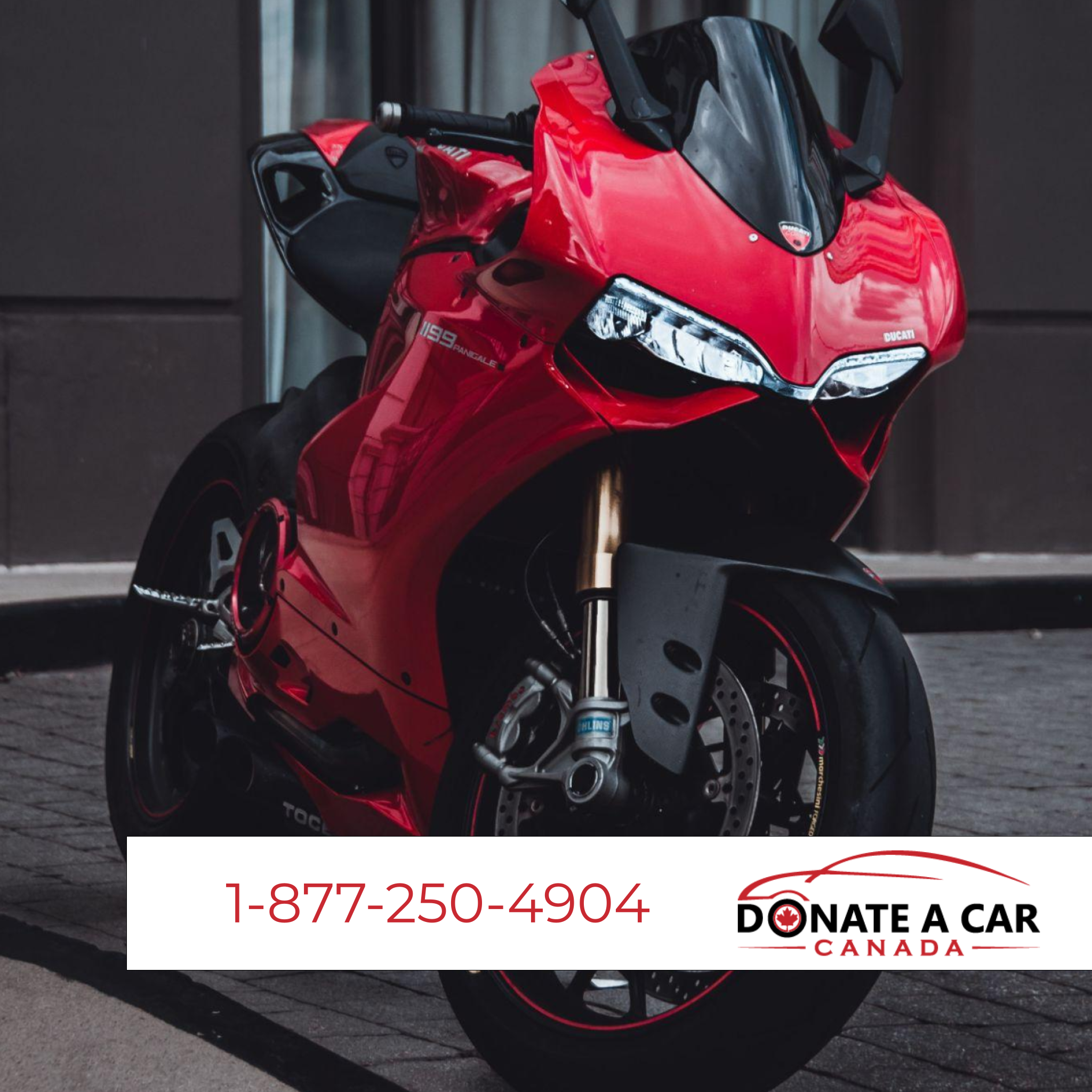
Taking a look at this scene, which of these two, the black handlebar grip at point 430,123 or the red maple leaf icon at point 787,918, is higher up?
the black handlebar grip at point 430,123

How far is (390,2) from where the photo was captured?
959 centimetres

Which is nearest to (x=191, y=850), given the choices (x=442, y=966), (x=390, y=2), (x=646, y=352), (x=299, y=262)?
(x=442, y=966)

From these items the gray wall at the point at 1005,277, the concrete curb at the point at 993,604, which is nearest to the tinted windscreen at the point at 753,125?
the concrete curb at the point at 993,604

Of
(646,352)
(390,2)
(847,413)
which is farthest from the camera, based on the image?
(390,2)

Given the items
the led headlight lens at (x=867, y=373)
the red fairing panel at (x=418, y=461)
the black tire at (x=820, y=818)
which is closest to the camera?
the black tire at (x=820, y=818)

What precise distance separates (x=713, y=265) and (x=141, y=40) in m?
6.44

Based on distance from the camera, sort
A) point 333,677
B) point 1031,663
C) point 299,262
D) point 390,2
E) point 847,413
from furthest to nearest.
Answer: point 390,2 → point 1031,663 → point 299,262 → point 333,677 → point 847,413

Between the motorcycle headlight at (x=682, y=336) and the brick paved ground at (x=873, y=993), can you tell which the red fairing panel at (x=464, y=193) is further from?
the brick paved ground at (x=873, y=993)

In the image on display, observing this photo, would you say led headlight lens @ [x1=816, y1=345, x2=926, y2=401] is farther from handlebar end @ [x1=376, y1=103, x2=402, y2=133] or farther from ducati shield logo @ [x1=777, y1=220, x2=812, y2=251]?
handlebar end @ [x1=376, y1=103, x2=402, y2=133]

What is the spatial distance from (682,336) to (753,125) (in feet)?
1.18

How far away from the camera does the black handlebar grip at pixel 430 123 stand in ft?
9.21

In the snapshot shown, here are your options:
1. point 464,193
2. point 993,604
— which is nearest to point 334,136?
point 464,193

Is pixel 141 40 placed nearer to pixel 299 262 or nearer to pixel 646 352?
pixel 299 262

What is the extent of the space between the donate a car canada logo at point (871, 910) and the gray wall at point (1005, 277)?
7.35 metres
